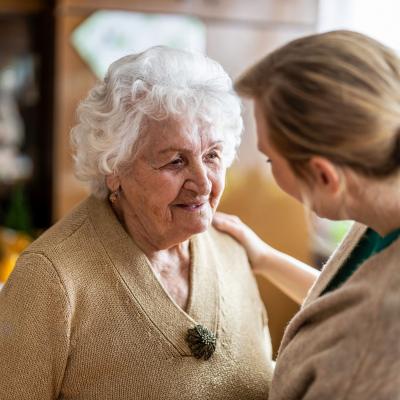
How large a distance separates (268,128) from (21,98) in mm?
2837

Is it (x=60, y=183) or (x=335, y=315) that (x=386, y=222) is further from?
(x=60, y=183)

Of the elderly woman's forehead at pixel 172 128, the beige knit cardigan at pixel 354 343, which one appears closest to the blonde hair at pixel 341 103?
the beige knit cardigan at pixel 354 343

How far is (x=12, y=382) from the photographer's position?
52.9 inches

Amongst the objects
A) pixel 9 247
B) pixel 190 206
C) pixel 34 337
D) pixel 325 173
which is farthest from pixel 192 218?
pixel 9 247

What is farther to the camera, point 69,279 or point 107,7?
point 107,7

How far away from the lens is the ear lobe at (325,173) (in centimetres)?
96

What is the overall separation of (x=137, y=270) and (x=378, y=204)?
0.65 metres

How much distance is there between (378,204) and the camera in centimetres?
99

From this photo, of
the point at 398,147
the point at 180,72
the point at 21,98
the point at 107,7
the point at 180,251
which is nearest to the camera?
the point at 398,147

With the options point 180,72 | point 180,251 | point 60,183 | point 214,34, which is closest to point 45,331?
point 180,251

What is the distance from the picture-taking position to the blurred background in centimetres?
313

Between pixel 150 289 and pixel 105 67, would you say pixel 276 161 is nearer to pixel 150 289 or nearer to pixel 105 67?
pixel 150 289

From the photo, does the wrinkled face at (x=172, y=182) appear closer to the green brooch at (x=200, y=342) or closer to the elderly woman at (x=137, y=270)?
the elderly woman at (x=137, y=270)

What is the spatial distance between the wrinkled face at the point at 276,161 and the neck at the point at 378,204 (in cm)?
9
